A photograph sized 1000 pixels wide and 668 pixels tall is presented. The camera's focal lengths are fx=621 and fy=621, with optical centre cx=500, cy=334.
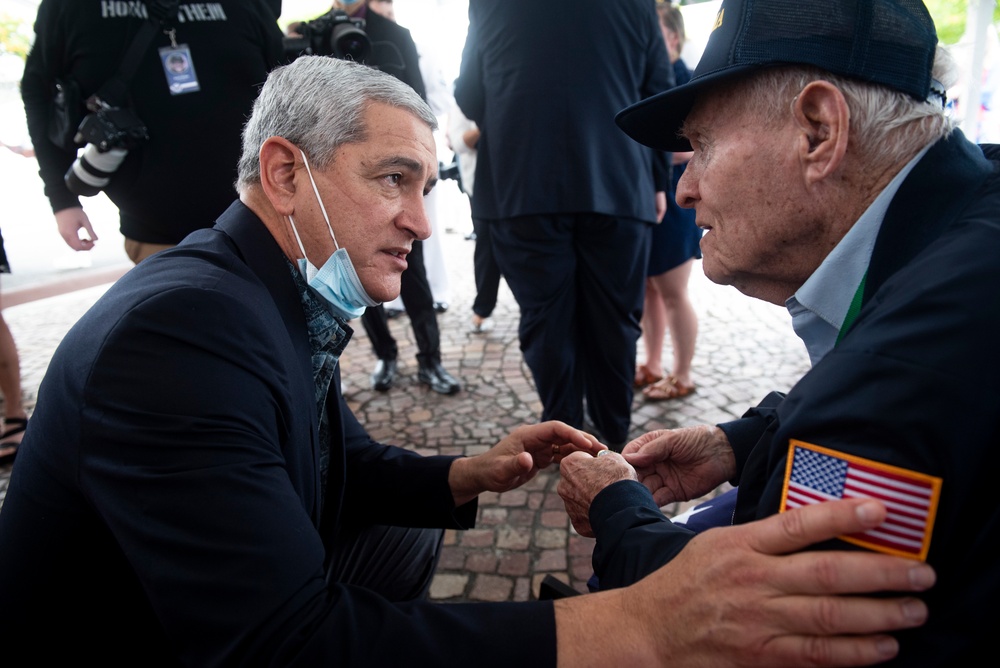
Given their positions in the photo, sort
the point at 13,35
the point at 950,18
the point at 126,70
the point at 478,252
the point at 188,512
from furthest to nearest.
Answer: the point at 950,18, the point at 13,35, the point at 478,252, the point at 126,70, the point at 188,512

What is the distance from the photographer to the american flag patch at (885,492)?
0.85 metres

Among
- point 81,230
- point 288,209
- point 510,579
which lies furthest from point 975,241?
point 81,230

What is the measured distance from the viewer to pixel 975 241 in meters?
0.95

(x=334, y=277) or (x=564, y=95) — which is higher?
(x=564, y=95)

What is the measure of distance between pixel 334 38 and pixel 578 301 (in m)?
2.07

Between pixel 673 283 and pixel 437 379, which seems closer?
pixel 673 283

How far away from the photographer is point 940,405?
0.84 m

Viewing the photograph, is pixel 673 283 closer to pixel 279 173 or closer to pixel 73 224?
pixel 279 173

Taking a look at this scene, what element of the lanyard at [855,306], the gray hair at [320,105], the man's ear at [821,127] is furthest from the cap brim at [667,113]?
the gray hair at [320,105]

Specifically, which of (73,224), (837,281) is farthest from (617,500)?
(73,224)

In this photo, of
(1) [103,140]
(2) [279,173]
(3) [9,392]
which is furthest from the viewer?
(3) [9,392]

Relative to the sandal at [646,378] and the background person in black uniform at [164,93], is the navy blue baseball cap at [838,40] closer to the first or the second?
the background person in black uniform at [164,93]

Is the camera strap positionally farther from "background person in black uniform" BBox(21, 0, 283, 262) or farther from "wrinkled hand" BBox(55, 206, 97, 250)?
"wrinkled hand" BBox(55, 206, 97, 250)

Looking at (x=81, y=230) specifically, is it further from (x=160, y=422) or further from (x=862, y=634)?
(x=862, y=634)
